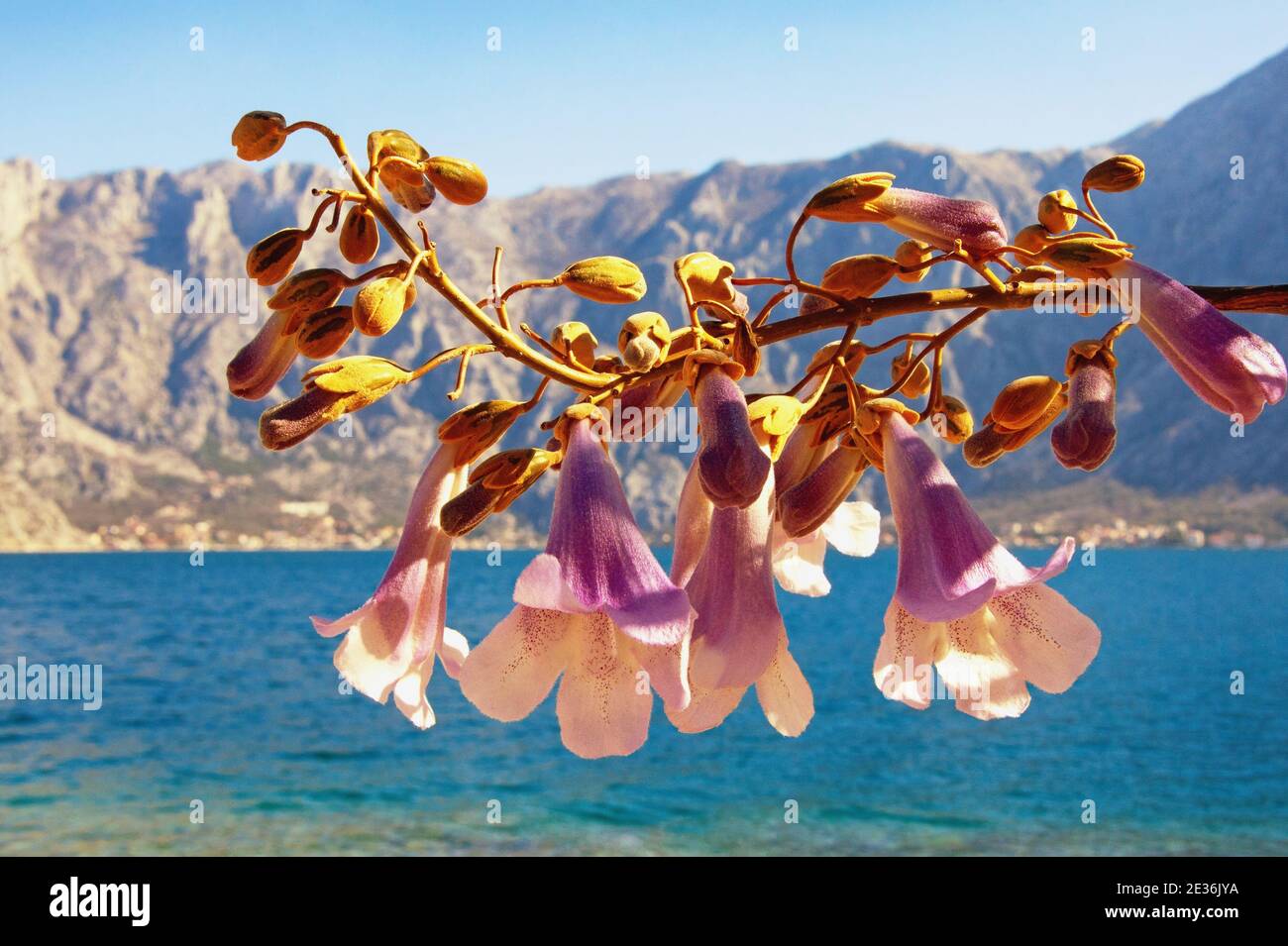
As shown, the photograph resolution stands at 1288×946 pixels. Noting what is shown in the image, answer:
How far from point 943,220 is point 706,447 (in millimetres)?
346

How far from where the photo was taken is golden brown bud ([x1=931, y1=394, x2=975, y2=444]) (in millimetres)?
1186

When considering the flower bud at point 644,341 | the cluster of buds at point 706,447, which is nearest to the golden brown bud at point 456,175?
the cluster of buds at point 706,447

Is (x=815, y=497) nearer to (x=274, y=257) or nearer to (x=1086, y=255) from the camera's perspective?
(x=1086, y=255)

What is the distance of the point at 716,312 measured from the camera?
3.42ft

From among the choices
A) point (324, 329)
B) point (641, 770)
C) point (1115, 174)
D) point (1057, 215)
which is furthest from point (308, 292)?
point (641, 770)

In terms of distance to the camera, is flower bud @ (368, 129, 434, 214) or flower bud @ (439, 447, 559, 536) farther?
flower bud @ (368, 129, 434, 214)

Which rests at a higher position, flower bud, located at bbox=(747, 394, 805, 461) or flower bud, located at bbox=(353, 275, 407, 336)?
flower bud, located at bbox=(353, 275, 407, 336)

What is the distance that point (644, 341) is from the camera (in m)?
0.91

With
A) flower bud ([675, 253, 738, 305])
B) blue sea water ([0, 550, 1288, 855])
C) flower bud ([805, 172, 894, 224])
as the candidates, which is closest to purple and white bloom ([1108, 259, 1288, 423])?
flower bud ([805, 172, 894, 224])

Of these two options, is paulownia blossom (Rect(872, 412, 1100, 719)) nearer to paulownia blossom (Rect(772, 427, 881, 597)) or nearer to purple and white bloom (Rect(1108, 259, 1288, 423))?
paulownia blossom (Rect(772, 427, 881, 597))

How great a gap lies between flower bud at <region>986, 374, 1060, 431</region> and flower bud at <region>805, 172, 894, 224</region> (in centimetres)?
22

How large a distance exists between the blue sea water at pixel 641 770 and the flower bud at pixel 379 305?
111 ft

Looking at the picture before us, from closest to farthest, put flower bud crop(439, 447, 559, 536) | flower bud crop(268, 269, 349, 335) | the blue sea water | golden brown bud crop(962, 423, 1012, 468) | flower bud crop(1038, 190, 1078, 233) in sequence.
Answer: flower bud crop(439, 447, 559, 536) → flower bud crop(268, 269, 349, 335) → golden brown bud crop(962, 423, 1012, 468) → flower bud crop(1038, 190, 1078, 233) → the blue sea water
